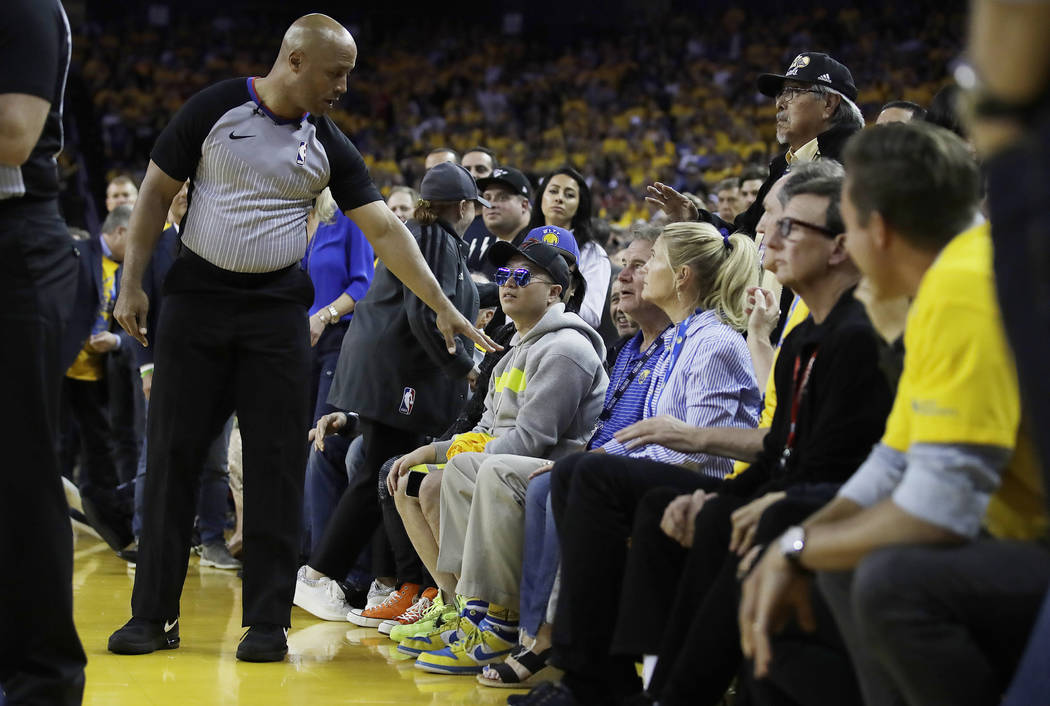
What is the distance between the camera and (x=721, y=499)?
267cm

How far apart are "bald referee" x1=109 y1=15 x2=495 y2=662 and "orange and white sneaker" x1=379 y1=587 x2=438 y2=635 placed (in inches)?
23.9

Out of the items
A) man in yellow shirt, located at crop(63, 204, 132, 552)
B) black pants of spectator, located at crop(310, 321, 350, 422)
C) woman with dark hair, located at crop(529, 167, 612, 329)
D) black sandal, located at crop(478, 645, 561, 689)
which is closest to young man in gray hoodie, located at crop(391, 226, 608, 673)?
black sandal, located at crop(478, 645, 561, 689)

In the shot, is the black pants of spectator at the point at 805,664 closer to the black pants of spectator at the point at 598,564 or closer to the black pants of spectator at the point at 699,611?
the black pants of spectator at the point at 699,611

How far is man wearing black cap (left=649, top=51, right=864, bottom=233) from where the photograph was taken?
443 centimetres

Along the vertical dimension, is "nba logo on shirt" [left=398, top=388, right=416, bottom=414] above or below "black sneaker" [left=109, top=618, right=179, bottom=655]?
above

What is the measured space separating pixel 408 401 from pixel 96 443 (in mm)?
2748

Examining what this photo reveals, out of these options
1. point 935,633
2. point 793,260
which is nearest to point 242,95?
point 793,260

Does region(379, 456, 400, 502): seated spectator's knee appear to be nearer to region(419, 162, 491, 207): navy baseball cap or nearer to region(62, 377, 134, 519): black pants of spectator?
region(419, 162, 491, 207): navy baseball cap

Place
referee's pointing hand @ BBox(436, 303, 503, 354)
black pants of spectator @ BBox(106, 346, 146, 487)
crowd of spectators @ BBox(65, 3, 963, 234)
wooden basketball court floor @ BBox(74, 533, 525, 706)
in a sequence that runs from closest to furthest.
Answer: wooden basketball court floor @ BBox(74, 533, 525, 706)
referee's pointing hand @ BBox(436, 303, 503, 354)
black pants of spectator @ BBox(106, 346, 146, 487)
crowd of spectators @ BBox(65, 3, 963, 234)

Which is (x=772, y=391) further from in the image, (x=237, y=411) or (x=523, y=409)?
(x=237, y=411)

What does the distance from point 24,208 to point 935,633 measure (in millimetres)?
1853

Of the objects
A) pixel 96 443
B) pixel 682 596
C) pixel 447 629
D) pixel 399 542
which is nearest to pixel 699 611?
pixel 682 596

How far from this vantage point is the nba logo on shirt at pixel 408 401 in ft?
15.3

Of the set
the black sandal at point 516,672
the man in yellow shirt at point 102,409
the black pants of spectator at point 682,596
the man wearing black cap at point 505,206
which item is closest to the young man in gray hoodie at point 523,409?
the black sandal at point 516,672
